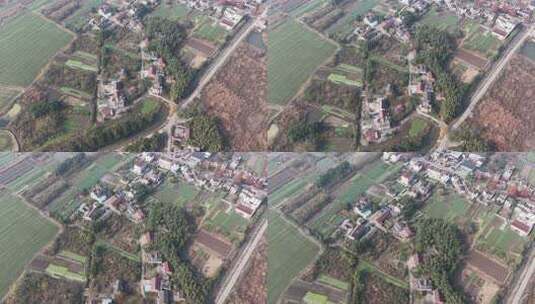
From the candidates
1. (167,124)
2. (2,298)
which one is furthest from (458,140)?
(2,298)

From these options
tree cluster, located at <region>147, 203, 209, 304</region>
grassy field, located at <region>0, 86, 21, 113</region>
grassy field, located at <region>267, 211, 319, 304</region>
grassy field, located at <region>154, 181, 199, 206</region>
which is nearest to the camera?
tree cluster, located at <region>147, 203, 209, 304</region>

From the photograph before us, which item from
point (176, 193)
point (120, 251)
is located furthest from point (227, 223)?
point (120, 251)

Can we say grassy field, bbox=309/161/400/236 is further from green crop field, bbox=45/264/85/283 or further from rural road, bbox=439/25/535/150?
green crop field, bbox=45/264/85/283

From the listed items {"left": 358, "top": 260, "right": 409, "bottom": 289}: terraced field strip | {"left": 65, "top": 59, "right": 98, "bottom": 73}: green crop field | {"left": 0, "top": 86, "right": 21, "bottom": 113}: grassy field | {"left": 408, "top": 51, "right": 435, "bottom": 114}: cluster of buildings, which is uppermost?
{"left": 408, "top": 51, "right": 435, "bottom": 114}: cluster of buildings

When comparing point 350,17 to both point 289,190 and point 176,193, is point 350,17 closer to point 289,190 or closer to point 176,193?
point 289,190

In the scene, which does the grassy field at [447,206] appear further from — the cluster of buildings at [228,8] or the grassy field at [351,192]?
the cluster of buildings at [228,8]

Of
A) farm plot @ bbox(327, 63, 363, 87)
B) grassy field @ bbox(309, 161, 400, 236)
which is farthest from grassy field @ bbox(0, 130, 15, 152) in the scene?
farm plot @ bbox(327, 63, 363, 87)

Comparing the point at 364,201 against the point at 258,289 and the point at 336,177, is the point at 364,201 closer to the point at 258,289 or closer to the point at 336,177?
the point at 336,177

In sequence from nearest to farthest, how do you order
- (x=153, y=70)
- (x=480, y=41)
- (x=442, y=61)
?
(x=153, y=70)
(x=442, y=61)
(x=480, y=41)
